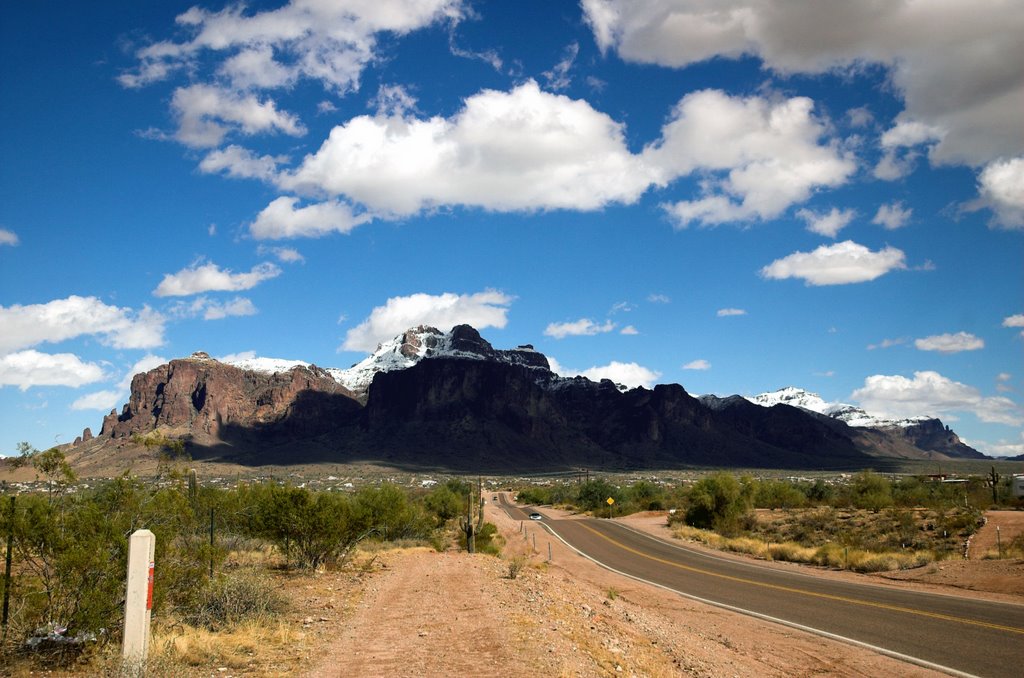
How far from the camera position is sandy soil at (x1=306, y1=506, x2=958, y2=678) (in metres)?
11.2

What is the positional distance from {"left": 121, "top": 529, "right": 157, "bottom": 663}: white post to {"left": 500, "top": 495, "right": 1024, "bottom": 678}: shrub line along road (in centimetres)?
1372

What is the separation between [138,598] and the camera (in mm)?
9672

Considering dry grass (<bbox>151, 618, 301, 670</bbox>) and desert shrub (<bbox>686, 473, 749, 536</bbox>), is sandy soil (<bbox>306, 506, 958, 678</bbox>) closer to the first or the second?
dry grass (<bbox>151, 618, 301, 670</bbox>)

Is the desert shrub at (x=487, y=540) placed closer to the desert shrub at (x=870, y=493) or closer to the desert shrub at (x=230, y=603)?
the desert shrub at (x=230, y=603)

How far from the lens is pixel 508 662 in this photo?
10.9 m

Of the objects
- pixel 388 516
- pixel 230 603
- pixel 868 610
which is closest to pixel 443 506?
pixel 388 516

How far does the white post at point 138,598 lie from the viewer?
9531 mm

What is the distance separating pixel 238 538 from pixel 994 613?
73.7 ft

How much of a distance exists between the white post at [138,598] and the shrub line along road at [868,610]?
13.7m

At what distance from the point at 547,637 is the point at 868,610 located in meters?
12.4

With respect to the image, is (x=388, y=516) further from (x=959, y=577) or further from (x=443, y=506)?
(x=443, y=506)

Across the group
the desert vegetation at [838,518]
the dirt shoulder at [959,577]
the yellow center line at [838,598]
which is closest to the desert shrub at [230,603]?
the yellow center line at [838,598]

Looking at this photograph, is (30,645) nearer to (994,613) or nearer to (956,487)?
(994,613)

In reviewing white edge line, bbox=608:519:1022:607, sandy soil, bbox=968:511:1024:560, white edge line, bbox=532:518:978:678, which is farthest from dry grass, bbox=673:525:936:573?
white edge line, bbox=532:518:978:678
